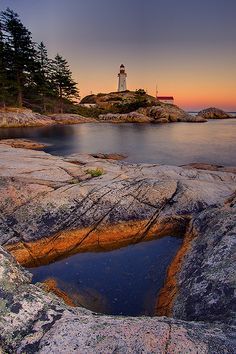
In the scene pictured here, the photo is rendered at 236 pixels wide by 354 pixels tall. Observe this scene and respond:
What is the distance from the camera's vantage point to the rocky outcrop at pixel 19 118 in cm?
5815

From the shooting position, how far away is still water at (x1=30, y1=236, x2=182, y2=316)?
310 inches

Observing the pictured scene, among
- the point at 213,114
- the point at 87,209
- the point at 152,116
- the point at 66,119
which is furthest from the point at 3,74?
the point at 213,114

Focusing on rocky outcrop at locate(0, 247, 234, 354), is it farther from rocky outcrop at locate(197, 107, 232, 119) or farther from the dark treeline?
rocky outcrop at locate(197, 107, 232, 119)

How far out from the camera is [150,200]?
467 inches

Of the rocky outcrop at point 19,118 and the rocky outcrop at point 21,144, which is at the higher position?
the rocky outcrop at point 19,118

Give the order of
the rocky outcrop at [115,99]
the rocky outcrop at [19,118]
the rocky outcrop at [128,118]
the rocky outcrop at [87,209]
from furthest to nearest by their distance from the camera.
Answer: the rocky outcrop at [115,99] → the rocky outcrop at [128,118] → the rocky outcrop at [19,118] → the rocky outcrop at [87,209]

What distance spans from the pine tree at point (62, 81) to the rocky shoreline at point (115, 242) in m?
72.7

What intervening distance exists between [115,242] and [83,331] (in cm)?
647

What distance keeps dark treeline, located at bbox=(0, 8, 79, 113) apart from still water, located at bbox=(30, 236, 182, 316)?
56818 mm

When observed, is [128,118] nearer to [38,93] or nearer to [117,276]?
[38,93]

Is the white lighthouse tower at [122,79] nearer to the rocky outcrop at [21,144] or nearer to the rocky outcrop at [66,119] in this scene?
the rocky outcrop at [66,119]

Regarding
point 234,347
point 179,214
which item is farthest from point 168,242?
point 234,347

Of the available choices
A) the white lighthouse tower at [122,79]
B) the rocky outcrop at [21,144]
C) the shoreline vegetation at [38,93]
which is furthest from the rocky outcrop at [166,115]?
the white lighthouse tower at [122,79]

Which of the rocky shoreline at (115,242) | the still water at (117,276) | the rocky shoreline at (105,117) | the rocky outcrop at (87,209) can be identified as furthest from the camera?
the rocky shoreline at (105,117)
